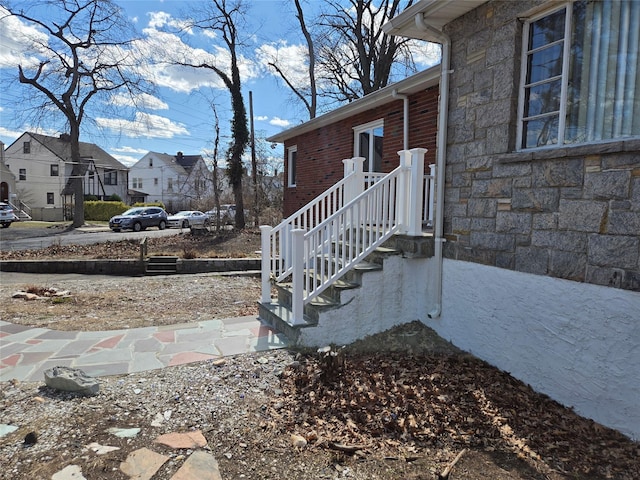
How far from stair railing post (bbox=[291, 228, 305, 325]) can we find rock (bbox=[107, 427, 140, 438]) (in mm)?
1884

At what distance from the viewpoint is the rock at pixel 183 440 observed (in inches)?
96.4

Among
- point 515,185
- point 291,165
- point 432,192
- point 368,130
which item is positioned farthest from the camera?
point 291,165

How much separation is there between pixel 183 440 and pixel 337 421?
1025 millimetres

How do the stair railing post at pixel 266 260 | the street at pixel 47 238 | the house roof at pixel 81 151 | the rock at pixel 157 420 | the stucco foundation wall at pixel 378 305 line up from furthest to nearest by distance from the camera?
the house roof at pixel 81 151, the street at pixel 47 238, the stair railing post at pixel 266 260, the stucco foundation wall at pixel 378 305, the rock at pixel 157 420

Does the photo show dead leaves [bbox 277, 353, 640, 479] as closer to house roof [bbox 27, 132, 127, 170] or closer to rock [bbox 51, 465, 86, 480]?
rock [bbox 51, 465, 86, 480]

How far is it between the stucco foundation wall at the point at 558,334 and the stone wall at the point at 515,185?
137mm

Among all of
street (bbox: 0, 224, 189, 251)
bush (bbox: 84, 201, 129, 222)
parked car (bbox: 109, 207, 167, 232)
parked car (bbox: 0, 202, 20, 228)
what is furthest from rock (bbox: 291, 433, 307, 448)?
bush (bbox: 84, 201, 129, 222)

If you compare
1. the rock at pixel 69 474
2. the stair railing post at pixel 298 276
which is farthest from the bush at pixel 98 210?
the rock at pixel 69 474

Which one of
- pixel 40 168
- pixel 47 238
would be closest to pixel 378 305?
pixel 47 238

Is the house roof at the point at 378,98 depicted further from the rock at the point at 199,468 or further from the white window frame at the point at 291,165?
the rock at the point at 199,468

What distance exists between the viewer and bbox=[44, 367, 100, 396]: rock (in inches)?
117

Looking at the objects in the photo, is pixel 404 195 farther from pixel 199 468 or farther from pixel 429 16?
pixel 199 468

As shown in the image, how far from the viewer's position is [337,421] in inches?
108

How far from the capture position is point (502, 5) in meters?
3.65
